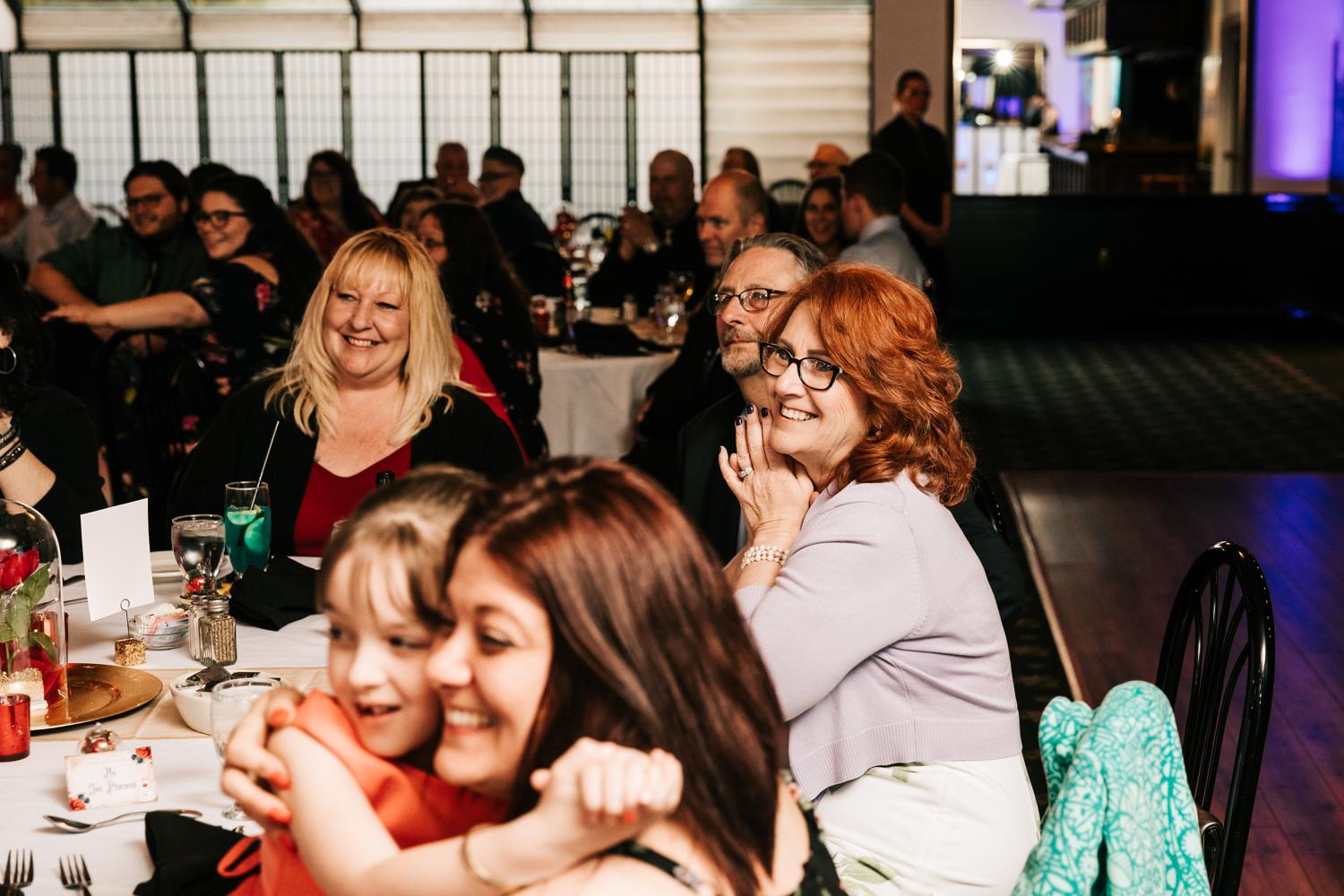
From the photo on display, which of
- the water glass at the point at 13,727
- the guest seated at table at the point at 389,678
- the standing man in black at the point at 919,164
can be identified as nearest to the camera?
the guest seated at table at the point at 389,678

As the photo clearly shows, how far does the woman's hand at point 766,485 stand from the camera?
6.43 feet

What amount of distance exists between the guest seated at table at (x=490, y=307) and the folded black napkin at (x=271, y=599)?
2.09 meters

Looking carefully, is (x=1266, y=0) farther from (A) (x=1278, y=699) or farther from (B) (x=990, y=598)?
(B) (x=990, y=598)

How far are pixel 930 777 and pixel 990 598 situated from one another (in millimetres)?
227

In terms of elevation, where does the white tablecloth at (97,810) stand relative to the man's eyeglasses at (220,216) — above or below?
below

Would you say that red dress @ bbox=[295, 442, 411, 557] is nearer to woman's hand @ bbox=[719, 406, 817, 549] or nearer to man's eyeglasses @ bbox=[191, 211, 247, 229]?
woman's hand @ bbox=[719, 406, 817, 549]

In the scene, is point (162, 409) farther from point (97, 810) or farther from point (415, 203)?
point (97, 810)

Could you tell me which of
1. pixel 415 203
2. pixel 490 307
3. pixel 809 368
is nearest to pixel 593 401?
pixel 490 307

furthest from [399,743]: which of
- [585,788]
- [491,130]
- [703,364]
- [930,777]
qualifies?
[491,130]

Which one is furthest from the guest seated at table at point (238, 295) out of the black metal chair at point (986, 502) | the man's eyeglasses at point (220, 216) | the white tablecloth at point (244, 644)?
the black metal chair at point (986, 502)

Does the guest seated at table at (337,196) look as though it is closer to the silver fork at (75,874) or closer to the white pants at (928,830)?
the white pants at (928,830)

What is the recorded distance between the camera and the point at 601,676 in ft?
3.01

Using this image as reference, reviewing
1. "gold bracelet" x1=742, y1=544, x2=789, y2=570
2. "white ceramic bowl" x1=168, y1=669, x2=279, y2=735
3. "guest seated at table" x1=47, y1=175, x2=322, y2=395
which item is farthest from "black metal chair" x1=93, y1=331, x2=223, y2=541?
"gold bracelet" x1=742, y1=544, x2=789, y2=570

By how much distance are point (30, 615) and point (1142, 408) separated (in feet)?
23.4
